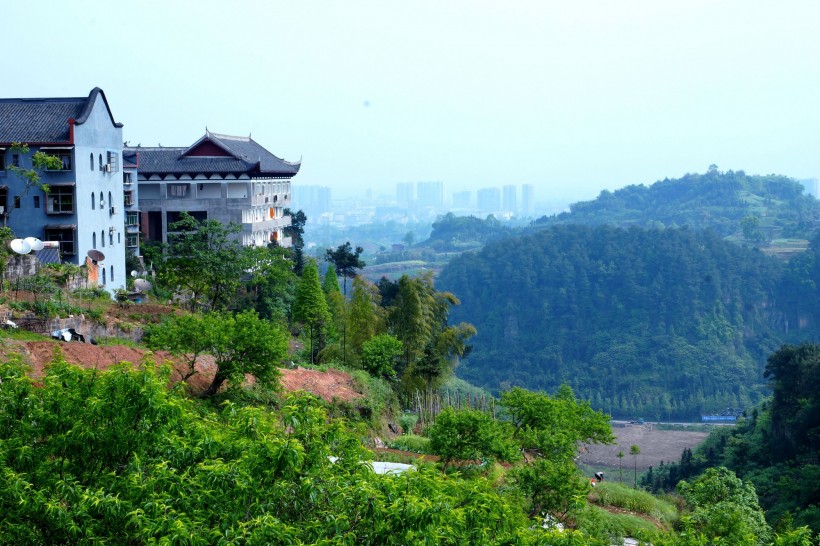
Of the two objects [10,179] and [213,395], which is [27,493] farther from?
[10,179]

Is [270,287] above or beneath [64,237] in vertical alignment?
beneath

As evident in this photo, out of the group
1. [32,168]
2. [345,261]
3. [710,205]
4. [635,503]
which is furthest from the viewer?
[710,205]

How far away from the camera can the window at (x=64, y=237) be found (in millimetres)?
23031

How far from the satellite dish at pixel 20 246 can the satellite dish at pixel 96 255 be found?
12.1 ft

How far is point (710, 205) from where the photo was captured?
109812mm

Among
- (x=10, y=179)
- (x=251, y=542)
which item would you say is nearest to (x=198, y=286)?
(x=10, y=179)

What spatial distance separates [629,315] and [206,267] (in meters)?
47.6

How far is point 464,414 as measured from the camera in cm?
1504

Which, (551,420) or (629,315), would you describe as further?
(629,315)

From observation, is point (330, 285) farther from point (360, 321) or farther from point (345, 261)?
point (345, 261)

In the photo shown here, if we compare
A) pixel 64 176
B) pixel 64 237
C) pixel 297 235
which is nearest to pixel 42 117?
pixel 64 176

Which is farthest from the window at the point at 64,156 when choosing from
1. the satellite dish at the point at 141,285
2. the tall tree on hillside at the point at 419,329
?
the tall tree on hillside at the point at 419,329

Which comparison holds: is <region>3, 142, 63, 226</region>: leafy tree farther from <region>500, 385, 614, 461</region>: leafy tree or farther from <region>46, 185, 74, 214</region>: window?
<region>500, 385, 614, 461</region>: leafy tree

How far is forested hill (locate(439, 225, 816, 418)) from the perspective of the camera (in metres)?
56.8
